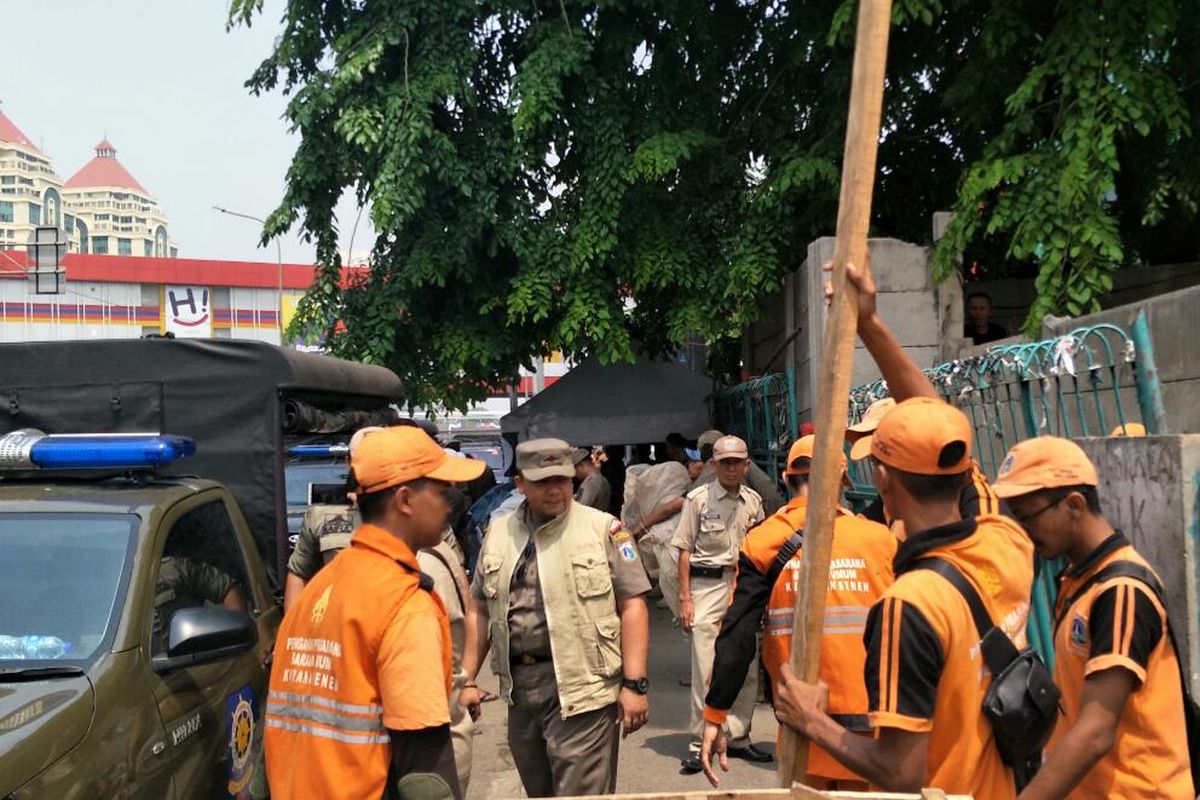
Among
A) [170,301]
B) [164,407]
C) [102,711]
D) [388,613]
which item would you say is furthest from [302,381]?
[170,301]

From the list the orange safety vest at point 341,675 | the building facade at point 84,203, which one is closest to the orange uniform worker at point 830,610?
the orange safety vest at point 341,675

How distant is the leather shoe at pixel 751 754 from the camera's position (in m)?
7.23

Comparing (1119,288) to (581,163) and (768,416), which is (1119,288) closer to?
(768,416)

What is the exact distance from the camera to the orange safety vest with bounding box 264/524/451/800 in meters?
2.85

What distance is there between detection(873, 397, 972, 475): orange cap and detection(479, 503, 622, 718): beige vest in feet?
Result: 7.06

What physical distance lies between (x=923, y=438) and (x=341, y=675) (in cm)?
147

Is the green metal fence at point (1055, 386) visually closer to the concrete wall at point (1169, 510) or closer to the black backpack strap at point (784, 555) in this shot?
the concrete wall at point (1169, 510)

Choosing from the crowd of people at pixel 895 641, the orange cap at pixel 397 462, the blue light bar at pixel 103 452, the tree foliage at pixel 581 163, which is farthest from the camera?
the tree foliage at pixel 581 163

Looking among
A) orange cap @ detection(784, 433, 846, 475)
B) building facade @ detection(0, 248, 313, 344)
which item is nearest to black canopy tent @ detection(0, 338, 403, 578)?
orange cap @ detection(784, 433, 846, 475)

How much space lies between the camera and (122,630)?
3.66m

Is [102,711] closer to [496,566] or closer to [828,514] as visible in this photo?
[496,566]

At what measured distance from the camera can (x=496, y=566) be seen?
15.4 ft

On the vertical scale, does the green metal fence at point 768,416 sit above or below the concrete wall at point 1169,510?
above

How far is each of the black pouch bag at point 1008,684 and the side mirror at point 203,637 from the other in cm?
222
